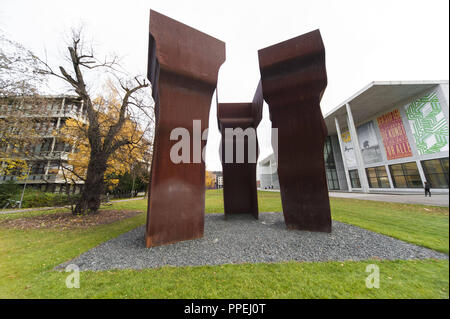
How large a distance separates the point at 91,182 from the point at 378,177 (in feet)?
108

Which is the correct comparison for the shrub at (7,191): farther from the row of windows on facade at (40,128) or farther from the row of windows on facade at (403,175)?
the row of windows on facade at (403,175)

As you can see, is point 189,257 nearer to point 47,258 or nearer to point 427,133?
point 47,258

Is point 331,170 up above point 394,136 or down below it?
below

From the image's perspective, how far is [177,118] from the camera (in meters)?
4.98

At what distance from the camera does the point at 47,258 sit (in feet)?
12.5

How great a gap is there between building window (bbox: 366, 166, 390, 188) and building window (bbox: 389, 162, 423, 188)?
1061 millimetres

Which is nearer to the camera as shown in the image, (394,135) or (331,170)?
(394,135)

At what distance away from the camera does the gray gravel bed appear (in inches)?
138

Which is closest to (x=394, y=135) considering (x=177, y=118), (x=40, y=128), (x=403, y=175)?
(x=403, y=175)

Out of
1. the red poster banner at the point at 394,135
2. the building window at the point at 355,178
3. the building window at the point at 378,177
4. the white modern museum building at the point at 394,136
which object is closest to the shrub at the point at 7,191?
the white modern museum building at the point at 394,136

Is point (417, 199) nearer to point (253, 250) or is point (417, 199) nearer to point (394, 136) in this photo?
point (253, 250)

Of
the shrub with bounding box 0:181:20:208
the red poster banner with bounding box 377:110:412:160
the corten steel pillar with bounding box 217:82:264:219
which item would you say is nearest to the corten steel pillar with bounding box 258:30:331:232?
the corten steel pillar with bounding box 217:82:264:219
